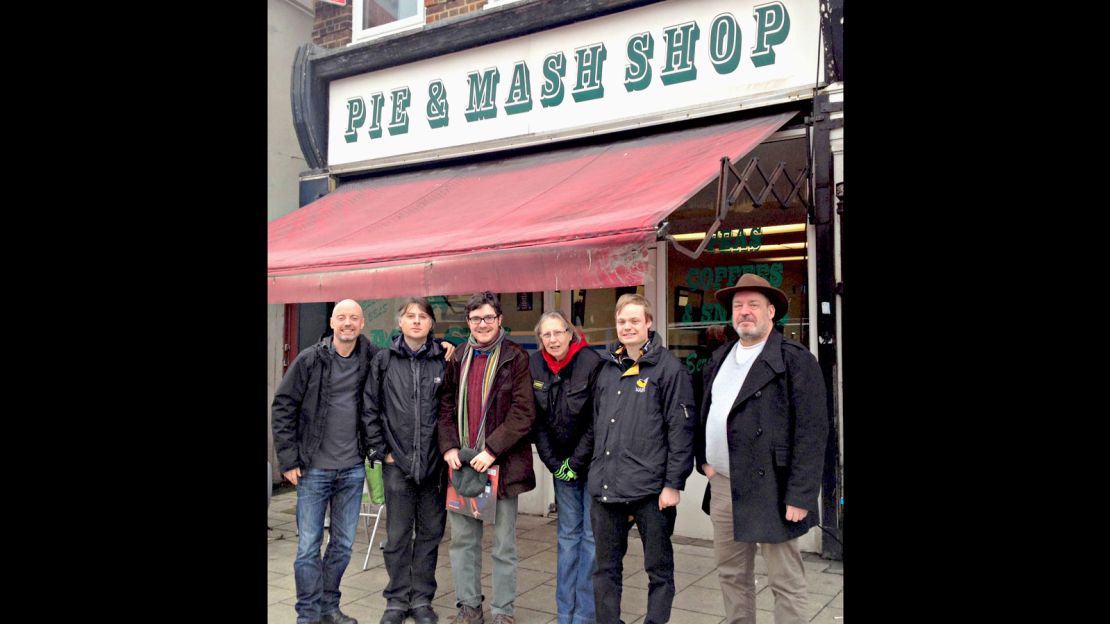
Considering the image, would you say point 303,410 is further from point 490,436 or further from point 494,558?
point 494,558

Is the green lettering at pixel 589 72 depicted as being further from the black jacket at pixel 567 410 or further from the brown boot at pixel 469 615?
the brown boot at pixel 469 615

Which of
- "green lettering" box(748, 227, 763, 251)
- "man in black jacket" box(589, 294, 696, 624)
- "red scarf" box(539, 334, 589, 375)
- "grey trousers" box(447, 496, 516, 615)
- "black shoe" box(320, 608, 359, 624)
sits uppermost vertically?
"green lettering" box(748, 227, 763, 251)

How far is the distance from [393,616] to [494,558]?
70 centimetres

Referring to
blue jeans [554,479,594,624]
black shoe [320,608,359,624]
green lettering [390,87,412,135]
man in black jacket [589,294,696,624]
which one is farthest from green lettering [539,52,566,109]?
black shoe [320,608,359,624]

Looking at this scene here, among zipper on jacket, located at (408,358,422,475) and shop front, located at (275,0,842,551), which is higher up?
shop front, located at (275,0,842,551)

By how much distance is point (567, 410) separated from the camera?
170 inches

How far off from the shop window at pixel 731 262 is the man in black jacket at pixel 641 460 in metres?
2.27

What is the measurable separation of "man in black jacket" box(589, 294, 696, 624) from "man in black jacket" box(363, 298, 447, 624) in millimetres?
1044

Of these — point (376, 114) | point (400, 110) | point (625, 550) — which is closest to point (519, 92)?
point (400, 110)

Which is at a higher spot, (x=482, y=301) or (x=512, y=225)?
(x=512, y=225)

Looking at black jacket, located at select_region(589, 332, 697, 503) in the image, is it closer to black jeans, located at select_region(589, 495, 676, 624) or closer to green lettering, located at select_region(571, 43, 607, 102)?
black jeans, located at select_region(589, 495, 676, 624)

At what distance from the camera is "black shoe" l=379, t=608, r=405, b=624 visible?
4.50m

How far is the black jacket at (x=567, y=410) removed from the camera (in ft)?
14.1
